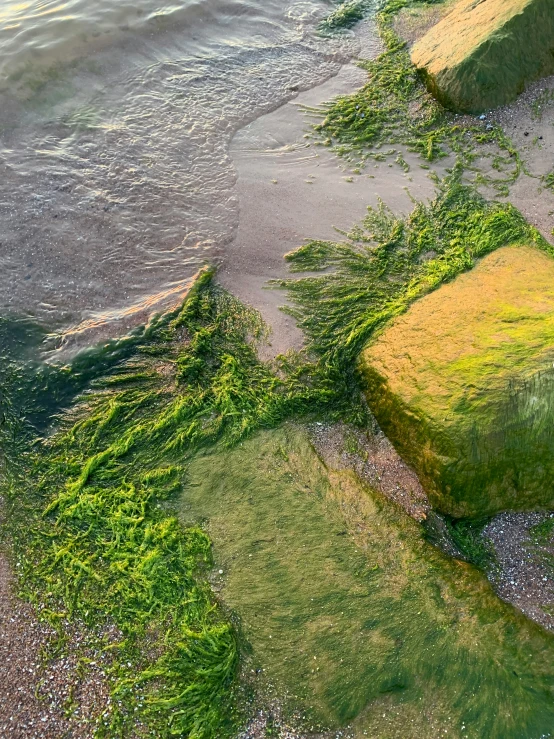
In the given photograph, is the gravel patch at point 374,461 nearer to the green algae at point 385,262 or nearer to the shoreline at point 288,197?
the shoreline at point 288,197

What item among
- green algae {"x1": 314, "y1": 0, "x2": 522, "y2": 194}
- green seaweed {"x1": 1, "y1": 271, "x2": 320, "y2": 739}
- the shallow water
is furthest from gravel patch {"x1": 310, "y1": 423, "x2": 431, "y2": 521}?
green algae {"x1": 314, "y1": 0, "x2": 522, "y2": 194}

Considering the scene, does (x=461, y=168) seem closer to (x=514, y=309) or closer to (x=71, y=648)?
(x=514, y=309)

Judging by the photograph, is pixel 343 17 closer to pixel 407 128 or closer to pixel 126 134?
pixel 407 128

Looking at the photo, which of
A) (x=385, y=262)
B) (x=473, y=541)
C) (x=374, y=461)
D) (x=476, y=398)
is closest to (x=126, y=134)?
(x=385, y=262)

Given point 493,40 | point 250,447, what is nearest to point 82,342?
point 250,447

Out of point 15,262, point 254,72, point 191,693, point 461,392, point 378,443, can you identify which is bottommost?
point 191,693

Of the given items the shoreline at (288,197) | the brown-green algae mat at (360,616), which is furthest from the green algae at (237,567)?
the shoreline at (288,197)
